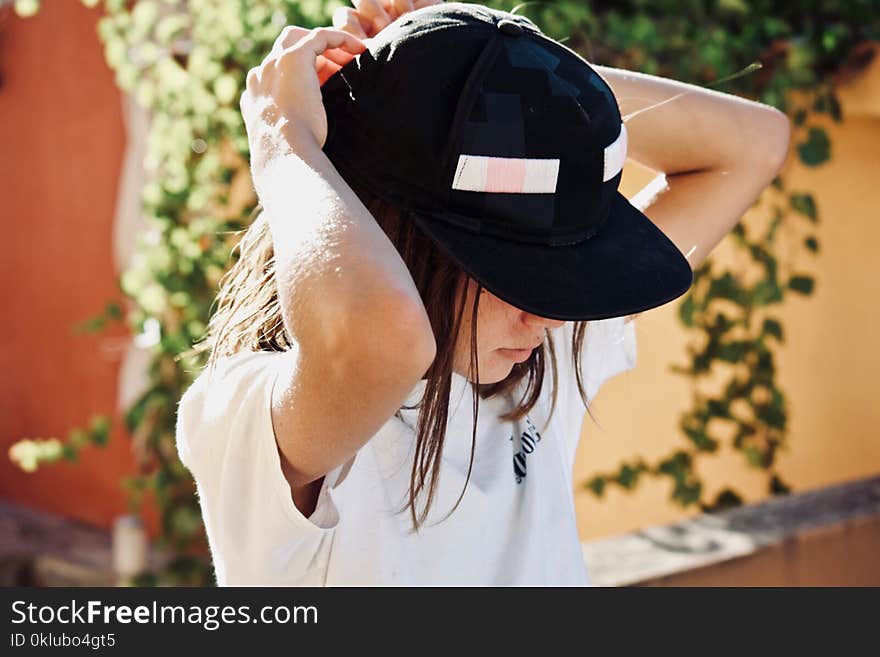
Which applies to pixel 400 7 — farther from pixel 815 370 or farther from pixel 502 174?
pixel 815 370

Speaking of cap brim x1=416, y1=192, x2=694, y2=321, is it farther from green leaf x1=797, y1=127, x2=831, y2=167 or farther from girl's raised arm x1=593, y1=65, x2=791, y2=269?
green leaf x1=797, y1=127, x2=831, y2=167

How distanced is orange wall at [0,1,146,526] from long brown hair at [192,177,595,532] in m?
3.82

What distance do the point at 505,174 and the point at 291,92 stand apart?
0.28 m

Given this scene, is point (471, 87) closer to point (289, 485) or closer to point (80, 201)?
point (289, 485)

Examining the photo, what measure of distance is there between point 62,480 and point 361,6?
189 inches

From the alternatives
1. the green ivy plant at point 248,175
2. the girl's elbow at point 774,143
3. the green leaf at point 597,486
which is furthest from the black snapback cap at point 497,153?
the green leaf at point 597,486

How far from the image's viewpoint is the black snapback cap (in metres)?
1.38

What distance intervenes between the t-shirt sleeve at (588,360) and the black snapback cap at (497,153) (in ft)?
1.30

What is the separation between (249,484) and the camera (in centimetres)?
139

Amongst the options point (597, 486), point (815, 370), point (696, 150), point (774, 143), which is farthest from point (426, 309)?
point (815, 370)

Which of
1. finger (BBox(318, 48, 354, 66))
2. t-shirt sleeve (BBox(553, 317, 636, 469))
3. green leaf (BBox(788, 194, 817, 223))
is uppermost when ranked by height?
finger (BBox(318, 48, 354, 66))

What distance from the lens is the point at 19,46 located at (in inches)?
228

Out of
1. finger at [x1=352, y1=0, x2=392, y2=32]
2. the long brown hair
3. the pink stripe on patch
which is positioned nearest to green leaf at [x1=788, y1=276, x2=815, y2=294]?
the long brown hair

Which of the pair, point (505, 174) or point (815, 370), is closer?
point (505, 174)
